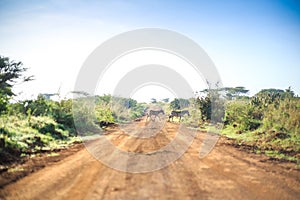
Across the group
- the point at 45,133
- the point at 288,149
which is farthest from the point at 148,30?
the point at 288,149

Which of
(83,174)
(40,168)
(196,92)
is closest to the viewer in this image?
(83,174)

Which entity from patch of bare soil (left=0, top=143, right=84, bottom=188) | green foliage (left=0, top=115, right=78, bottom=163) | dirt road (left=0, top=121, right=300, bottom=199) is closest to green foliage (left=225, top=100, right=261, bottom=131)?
dirt road (left=0, top=121, right=300, bottom=199)

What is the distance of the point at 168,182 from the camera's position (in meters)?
5.94

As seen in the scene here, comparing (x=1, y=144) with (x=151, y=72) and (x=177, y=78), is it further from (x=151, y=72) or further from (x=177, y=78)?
(x=151, y=72)

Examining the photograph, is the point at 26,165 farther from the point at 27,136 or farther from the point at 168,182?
the point at 168,182

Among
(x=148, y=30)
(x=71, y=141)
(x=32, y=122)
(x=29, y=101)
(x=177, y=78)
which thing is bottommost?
(x=71, y=141)

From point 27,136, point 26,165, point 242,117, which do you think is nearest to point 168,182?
point 26,165

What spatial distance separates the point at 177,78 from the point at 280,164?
56.9ft

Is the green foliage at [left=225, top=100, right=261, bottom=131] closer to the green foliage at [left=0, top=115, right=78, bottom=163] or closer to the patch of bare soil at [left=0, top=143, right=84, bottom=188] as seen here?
the green foliage at [left=0, top=115, right=78, bottom=163]

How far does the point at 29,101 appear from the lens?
14414 millimetres

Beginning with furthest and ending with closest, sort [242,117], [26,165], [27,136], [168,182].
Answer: [242,117]
[27,136]
[26,165]
[168,182]

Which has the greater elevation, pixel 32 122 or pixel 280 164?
pixel 32 122

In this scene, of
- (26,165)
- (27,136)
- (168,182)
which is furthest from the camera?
(27,136)

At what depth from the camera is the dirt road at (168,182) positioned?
5066 millimetres
